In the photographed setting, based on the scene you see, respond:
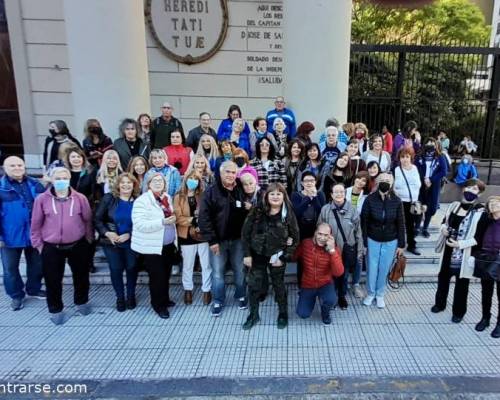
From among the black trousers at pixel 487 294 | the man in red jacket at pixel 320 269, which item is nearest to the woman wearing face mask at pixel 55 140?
the man in red jacket at pixel 320 269

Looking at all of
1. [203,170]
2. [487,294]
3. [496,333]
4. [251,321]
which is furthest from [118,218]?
[496,333]

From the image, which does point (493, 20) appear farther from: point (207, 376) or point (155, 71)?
point (207, 376)

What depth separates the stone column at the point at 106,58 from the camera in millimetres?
6410

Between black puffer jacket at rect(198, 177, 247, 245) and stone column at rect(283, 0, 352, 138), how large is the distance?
290 cm

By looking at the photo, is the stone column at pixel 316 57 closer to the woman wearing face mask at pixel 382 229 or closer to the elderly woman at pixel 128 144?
the woman wearing face mask at pixel 382 229

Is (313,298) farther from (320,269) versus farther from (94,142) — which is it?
(94,142)

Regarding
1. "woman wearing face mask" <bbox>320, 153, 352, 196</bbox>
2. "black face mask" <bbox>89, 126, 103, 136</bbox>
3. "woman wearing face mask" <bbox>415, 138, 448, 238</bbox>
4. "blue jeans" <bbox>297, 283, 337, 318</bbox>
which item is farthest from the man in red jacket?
"black face mask" <bbox>89, 126, 103, 136</bbox>

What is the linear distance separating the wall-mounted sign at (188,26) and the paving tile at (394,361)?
7.04 meters

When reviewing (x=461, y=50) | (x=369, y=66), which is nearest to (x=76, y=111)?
(x=369, y=66)

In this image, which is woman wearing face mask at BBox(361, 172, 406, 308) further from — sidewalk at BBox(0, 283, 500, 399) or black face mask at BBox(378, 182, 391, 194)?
sidewalk at BBox(0, 283, 500, 399)

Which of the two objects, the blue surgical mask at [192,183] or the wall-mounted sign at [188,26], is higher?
the wall-mounted sign at [188,26]

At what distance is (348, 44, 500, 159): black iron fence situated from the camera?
9.75 metres

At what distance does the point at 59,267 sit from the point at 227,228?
194 centimetres

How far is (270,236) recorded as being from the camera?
4340mm
